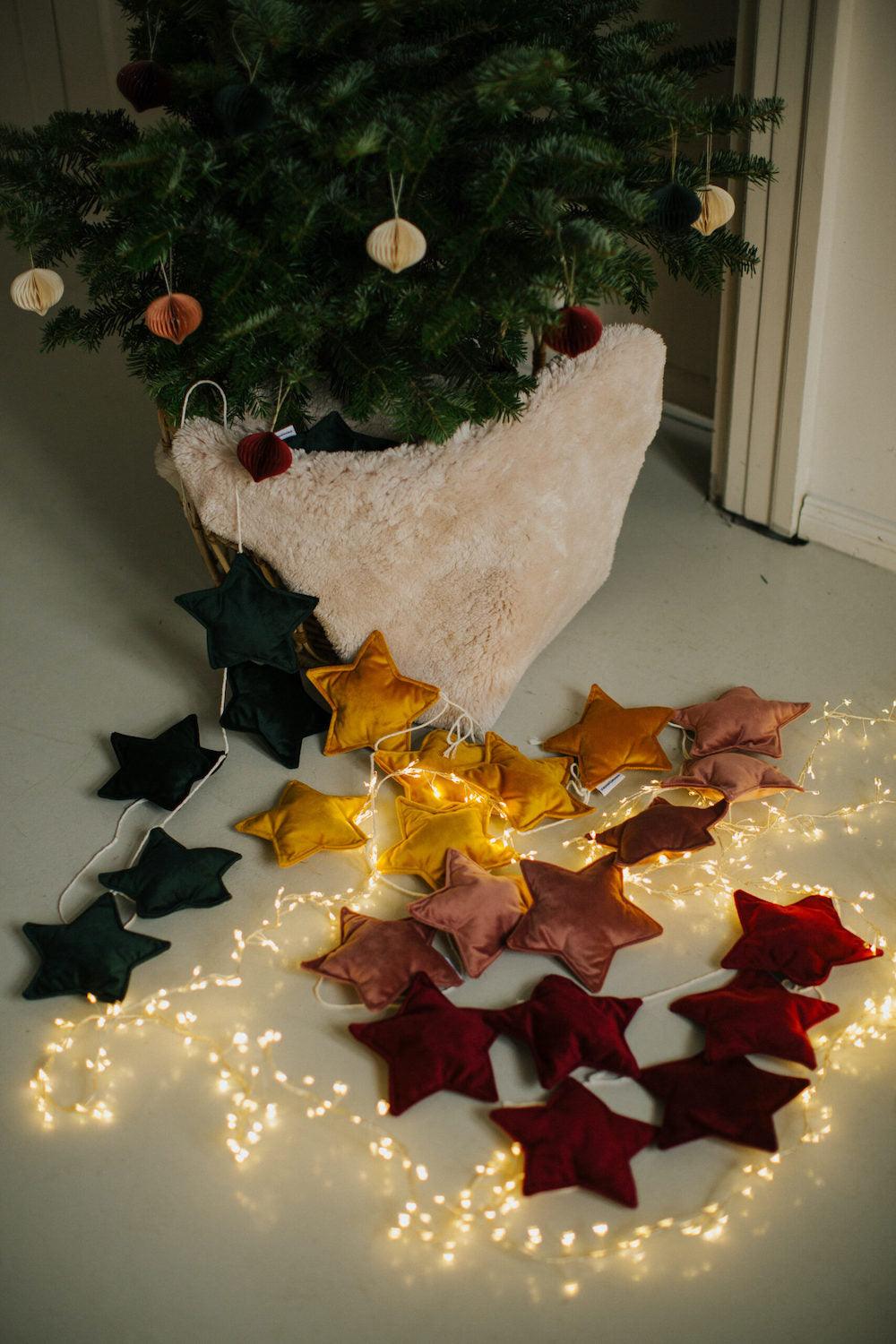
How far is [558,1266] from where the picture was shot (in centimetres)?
98

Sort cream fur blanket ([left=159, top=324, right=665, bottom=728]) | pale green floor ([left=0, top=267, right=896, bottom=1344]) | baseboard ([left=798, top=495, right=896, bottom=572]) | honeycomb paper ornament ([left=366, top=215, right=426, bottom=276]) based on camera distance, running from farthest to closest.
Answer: baseboard ([left=798, top=495, right=896, bottom=572]), cream fur blanket ([left=159, top=324, right=665, bottom=728]), honeycomb paper ornament ([left=366, top=215, right=426, bottom=276]), pale green floor ([left=0, top=267, right=896, bottom=1344])

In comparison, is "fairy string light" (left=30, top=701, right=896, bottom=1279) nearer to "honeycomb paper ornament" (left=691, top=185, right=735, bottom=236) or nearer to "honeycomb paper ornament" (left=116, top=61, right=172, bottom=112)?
"honeycomb paper ornament" (left=691, top=185, right=735, bottom=236)

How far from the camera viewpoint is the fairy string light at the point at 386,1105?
100cm

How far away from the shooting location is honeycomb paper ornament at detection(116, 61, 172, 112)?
4.24 ft

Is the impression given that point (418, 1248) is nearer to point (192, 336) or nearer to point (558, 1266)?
point (558, 1266)

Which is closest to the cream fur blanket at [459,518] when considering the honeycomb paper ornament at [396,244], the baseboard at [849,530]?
the honeycomb paper ornament at [396,244]

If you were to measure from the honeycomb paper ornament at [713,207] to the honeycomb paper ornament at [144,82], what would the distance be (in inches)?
25.0

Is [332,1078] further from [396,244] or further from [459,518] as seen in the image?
[396,244]

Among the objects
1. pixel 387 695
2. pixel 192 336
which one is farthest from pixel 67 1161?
pixel 192 336

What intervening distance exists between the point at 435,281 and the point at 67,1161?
3.24ft

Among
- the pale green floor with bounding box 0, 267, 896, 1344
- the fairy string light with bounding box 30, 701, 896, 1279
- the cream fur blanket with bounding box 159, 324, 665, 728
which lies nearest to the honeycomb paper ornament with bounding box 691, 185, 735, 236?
the cream fur blanket with bounding box 159, 324, 665, 728

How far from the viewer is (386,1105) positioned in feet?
3.62

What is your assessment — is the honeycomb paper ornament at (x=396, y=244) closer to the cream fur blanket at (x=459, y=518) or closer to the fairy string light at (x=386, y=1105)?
the cream fur blanket at (x=459, y=518)

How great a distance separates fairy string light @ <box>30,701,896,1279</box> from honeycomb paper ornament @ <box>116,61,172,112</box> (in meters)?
0.84
